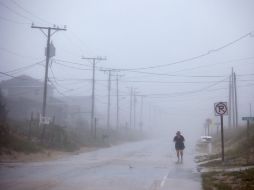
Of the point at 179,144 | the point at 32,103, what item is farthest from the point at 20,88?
the point at 179,144

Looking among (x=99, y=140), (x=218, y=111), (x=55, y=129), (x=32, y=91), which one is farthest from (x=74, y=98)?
(x=218, y=111)

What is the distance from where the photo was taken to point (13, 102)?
64938 mm

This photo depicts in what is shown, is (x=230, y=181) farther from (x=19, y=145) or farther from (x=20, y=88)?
(x=20, y=88)

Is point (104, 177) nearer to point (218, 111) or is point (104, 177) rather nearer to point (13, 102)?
point (218, 111)

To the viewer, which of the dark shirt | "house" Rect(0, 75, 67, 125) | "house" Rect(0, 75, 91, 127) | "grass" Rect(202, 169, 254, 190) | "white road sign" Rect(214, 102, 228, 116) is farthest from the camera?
"house" Rect(0, 75, 91, 127)

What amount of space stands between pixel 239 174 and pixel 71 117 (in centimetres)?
6815

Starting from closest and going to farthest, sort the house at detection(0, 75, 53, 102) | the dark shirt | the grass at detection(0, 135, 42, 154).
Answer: the dark shirt → the grass at detection(0, 135, 42, 154) → the house at detection(0, 75, 53, 102)

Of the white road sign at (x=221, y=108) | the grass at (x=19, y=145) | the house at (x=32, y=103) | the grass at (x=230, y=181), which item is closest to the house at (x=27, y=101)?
the house at (x=32, y=103)

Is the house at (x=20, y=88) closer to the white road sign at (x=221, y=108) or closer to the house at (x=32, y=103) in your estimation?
the house at (x=32, y=103)

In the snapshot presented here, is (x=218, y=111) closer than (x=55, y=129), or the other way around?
(x=218, y=111)

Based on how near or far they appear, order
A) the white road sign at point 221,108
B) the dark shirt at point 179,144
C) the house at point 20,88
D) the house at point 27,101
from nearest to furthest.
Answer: the white road sign at point 221,108, the dark shirt at point 179,144, the house at point 27,101, the house at point 20,88

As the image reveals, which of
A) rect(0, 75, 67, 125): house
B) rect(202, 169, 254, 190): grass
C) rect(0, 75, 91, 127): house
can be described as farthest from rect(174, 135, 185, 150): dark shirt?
rect(0, 75, 91, 127): house

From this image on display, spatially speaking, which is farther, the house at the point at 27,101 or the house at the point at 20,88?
the house at the point at 20,88

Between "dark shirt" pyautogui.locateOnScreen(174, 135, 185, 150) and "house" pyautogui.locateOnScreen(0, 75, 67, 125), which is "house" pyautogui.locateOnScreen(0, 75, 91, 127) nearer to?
"house" pyautogui.locateOnScreen(0, 75, 67, 125)
